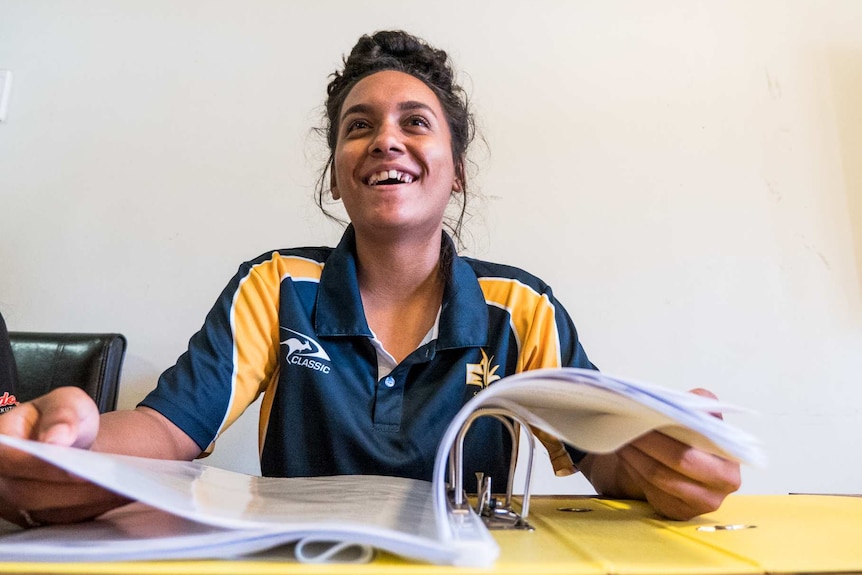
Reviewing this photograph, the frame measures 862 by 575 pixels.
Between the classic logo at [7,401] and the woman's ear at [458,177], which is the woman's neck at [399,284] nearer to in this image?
the woman's ear at [458,177]

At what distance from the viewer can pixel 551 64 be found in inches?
59.2

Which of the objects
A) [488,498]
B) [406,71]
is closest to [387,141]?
[406,71]

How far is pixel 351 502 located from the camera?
420 millimetres

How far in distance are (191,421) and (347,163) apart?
16.4 inches

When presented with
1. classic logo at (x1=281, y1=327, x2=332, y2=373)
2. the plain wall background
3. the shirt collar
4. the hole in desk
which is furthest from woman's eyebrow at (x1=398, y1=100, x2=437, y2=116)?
the hole in desk

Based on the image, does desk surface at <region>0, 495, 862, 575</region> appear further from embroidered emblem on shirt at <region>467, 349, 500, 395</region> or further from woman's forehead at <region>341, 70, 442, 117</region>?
woman's forehead at <region>341, 70, 442, 117</region>

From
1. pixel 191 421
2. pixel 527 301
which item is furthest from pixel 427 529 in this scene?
pixel 527 301

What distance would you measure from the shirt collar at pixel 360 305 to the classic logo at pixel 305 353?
2 cm

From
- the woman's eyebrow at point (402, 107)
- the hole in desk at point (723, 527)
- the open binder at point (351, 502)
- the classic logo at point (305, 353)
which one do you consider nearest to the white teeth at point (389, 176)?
the woman's eyebrow at point (402, 107)

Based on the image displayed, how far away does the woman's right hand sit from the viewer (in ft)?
1.30

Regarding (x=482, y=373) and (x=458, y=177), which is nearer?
(x=482, y=373)

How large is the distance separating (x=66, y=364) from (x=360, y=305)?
635mm

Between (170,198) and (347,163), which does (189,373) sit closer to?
(347,163)

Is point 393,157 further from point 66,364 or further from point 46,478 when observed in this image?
point 66,364
